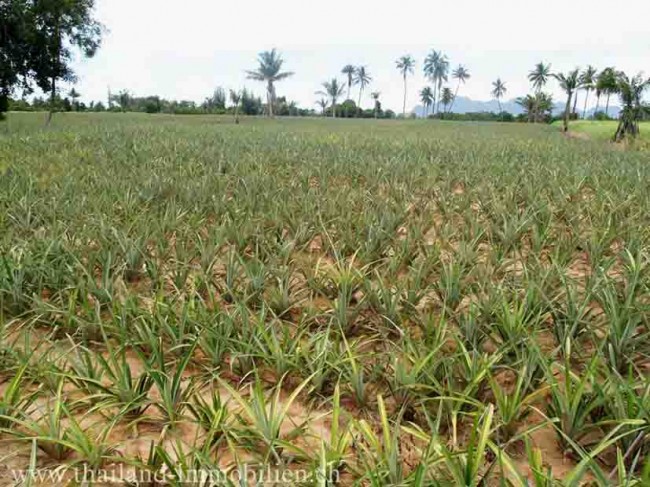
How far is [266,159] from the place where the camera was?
8.23 metres

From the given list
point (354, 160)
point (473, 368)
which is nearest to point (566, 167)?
point (354, 160)

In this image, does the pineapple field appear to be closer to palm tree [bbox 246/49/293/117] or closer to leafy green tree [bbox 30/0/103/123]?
leafy green tree [bbox 30/0/103/123]

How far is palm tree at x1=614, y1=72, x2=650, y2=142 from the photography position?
2538 centimetres

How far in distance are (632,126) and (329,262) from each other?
1175 inches

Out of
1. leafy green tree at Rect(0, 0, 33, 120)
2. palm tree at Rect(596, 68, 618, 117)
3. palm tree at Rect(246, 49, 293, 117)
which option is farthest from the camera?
palm tree at Rect(246, 49, 293, 117)

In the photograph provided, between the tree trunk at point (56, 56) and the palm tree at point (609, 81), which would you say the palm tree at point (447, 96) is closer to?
the palm tree at point (609, 81)

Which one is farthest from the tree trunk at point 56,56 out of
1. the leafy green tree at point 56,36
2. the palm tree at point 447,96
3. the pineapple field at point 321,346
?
the palm tree at point 447,96

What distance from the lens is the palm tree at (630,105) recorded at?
25381mm

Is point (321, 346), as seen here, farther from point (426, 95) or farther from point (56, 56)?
point (426, 95)

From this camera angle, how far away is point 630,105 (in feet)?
87.8

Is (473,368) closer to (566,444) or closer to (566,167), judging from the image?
(566,444)

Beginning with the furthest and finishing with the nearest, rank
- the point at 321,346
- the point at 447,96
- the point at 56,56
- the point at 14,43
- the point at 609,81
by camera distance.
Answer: the point at 447,96 < the point at 609,81 < the point at 56,56 < the point at 14,43 < the point at 321,346

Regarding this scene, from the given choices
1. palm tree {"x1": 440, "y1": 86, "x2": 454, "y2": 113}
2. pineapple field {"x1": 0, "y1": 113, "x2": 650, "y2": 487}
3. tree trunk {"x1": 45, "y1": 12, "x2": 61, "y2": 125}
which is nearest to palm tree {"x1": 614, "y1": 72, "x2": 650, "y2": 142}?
pineapple field {"x1": 0, "y1": 113, "x2": 650, "y2": 487}

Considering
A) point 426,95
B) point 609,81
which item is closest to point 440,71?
point 426,95
